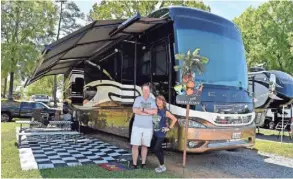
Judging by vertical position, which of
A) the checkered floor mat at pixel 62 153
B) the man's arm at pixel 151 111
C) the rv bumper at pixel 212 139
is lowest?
the checkered floor mat at pixel 62 153

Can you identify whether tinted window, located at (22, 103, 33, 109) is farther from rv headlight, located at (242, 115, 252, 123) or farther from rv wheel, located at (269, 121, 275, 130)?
rv headlight, located at (242, 115, 252, 123)

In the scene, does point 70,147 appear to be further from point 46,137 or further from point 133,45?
point 133,45

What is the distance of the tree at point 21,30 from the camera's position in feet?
83.5

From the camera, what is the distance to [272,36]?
87.6ft

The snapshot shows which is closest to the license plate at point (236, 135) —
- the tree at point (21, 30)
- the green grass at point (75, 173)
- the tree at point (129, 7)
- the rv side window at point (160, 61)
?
the green grass at point (75, 173)

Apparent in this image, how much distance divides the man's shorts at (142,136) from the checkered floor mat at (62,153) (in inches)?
42.8

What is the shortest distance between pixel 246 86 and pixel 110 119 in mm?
3687

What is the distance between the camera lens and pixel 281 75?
12.9m

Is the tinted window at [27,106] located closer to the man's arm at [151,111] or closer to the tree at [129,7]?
the tree at [129,7]

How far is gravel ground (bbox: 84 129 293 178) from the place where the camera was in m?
6.08

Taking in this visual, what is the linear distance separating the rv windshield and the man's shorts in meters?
1.45

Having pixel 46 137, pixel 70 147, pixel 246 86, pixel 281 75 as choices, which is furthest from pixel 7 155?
pixel 281 75

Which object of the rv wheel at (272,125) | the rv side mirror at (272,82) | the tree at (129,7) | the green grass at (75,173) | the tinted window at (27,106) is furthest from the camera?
the tree at (129,7)

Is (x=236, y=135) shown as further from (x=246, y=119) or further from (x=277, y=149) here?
(x=277, y=149)
